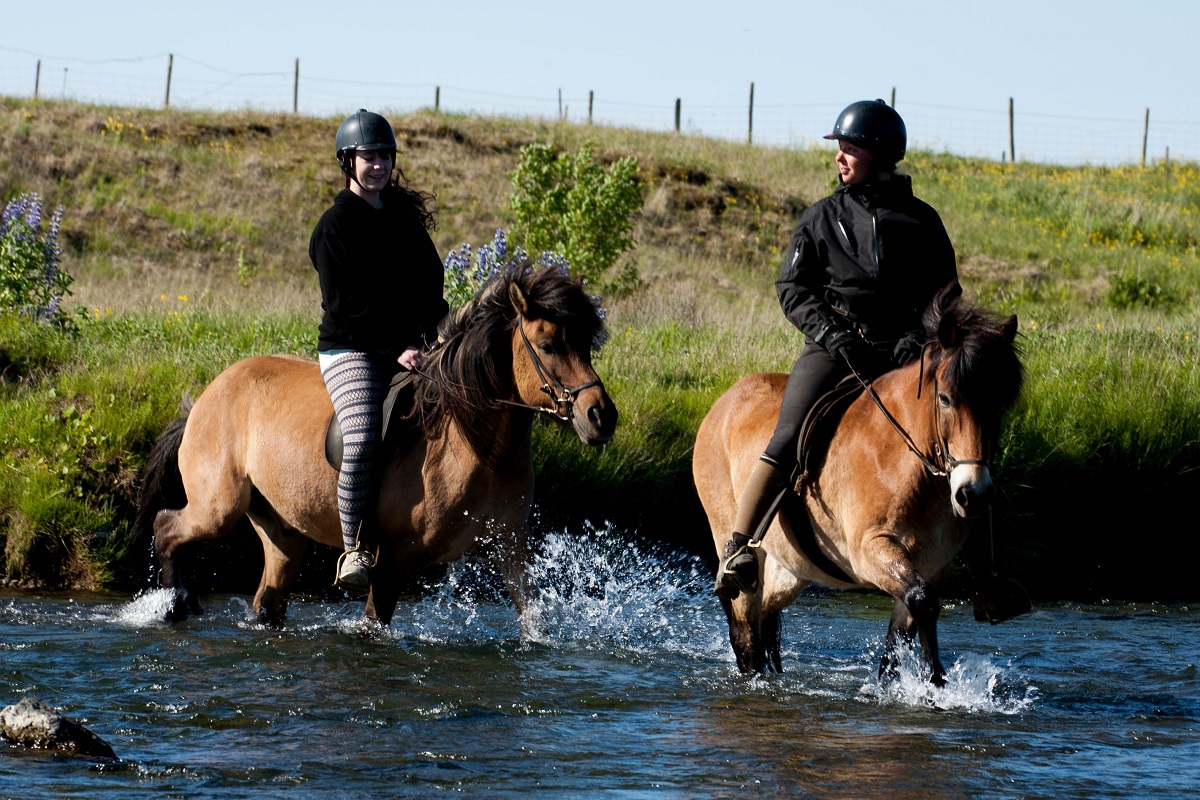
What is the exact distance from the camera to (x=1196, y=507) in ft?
34.1

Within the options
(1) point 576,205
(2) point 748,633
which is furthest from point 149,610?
(1) point 576,205

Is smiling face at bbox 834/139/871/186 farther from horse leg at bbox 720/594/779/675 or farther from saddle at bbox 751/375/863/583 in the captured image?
horse leg at bbox 720/594/779/675

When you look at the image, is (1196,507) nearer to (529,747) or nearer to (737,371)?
(737,371)

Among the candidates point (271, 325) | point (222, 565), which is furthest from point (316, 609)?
point (271, 325)

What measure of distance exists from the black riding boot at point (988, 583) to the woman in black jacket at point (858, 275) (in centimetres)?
84

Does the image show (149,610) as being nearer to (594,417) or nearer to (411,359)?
(411,359)

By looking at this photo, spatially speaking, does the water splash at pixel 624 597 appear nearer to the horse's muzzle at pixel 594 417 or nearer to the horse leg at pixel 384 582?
the horse leg at pixel 384 582

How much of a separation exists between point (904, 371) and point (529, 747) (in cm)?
229

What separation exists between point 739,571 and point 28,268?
28.1ft

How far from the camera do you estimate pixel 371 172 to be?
6.91 meters

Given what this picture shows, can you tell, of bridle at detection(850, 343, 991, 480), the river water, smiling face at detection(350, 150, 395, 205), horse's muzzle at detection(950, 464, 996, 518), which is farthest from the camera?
smiling face at detection(350, 150, 395, 205)

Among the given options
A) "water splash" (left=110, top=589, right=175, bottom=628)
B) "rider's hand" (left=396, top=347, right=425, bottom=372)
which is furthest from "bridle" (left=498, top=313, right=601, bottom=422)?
"water splash" (left=110, top=589, right=175, bottom=628)

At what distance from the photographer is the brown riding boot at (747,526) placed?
6.26m

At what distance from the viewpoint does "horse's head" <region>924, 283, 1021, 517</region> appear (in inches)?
205
